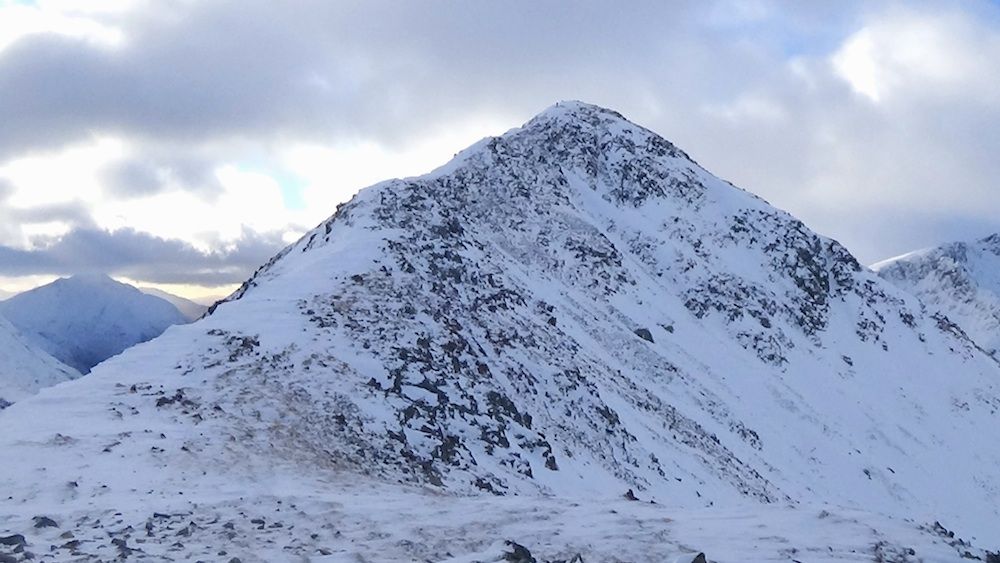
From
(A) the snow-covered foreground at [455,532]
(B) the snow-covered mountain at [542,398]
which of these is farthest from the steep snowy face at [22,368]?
(A) the snow-covered foreground at [455,532]

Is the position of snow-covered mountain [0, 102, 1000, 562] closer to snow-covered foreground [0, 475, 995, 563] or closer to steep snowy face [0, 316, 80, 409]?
snow-covered foreground [0, 475, 995, 563]

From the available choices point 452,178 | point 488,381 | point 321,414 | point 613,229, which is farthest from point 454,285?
point 613,229

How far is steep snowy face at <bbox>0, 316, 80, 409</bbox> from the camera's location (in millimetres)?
118606

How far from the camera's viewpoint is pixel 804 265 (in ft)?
231

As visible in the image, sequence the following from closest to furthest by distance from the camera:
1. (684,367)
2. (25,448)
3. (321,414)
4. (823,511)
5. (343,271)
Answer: (823,511) → (25,448) → (321,414) → (343,271) → (684,367)

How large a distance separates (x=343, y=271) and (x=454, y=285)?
18.1 ft

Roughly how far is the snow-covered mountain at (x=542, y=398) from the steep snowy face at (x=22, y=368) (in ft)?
298

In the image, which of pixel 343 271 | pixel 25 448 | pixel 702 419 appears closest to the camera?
pixel 25 448

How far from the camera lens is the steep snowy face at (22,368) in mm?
118606

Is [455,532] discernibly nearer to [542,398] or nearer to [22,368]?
[542,398]

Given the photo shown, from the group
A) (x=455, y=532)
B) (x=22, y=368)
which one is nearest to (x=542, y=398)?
(x=455, y=532)

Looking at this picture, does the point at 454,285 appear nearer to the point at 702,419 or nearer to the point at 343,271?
the point at 343,271

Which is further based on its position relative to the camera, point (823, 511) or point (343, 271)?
point (343, 271)

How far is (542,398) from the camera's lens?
27.3 meters
